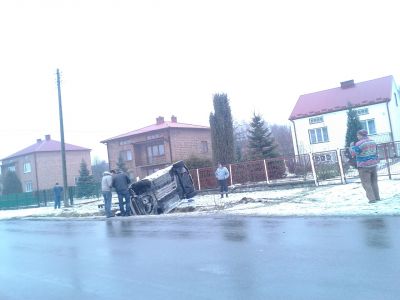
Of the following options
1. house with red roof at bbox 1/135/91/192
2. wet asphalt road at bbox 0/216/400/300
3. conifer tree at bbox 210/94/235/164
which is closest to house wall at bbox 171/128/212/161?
conifer tree at bbox 210/94/235/164

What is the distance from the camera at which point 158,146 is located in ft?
138

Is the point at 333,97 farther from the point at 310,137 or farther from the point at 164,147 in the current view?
the point at 164,147

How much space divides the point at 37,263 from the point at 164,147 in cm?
3333

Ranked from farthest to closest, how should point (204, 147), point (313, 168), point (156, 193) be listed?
point (204, 147), point (313, 168), point (156, 193)

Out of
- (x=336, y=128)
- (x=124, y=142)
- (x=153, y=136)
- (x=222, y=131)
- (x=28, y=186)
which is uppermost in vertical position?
(x=124, y=142)

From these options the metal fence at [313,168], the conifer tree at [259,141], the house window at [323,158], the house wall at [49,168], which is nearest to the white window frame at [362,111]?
the conifer tree at [259,141]

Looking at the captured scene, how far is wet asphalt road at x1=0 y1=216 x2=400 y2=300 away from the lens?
5098 millimetres

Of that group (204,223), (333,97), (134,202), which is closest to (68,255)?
(204,223)

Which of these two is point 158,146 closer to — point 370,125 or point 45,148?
point 370,125

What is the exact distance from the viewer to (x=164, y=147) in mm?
41406

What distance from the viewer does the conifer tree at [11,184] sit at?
54.9 meters

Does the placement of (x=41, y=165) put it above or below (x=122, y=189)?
above

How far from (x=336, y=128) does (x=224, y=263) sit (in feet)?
108

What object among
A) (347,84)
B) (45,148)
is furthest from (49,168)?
(347,84)
